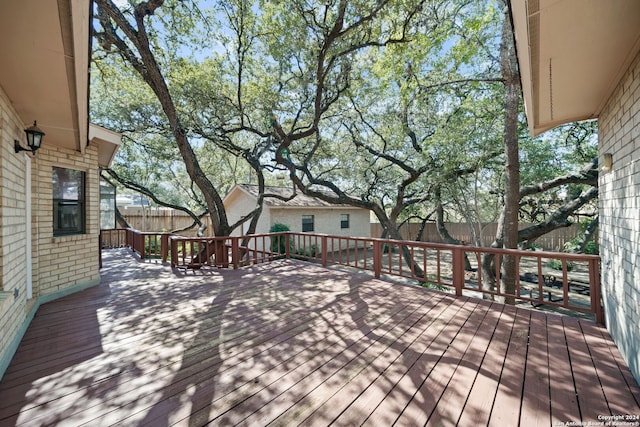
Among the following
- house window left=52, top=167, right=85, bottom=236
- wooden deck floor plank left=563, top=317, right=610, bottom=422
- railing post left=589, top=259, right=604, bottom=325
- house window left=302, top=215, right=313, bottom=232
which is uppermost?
house window left=52, top=167, right=85, bottom=236

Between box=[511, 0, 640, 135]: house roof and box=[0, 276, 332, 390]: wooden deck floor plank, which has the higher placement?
box=[511, 0, 640, 135]: house roof

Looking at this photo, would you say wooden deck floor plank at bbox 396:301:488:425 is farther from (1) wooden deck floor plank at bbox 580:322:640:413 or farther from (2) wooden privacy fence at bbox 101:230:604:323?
(2) wooden privacy fence at bbox 101:230:604:323

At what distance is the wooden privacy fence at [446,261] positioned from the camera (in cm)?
339

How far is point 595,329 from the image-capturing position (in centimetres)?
295

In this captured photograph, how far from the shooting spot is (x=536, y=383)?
6.75ft

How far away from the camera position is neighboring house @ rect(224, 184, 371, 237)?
12250 mm

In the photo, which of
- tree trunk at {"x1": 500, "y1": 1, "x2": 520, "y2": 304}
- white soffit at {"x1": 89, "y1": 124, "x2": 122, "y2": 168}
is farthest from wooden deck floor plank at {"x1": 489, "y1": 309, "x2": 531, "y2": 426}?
white soffit at {"x1": 89, "y1": 124, "x2": 122, "y2": 168}

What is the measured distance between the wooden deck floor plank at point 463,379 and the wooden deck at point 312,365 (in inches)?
0.5

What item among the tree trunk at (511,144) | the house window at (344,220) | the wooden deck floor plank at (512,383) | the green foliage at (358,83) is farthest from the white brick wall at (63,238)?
the house window at (344,220)

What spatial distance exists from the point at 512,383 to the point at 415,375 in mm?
708

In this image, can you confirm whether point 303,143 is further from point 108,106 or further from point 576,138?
point 576,138

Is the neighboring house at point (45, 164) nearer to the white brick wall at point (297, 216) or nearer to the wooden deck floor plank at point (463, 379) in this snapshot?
the wooden deck floor plank at point (463, 379)

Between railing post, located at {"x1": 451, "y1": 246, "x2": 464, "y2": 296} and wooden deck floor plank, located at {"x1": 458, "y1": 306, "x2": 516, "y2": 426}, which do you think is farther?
railing post, located at {"x1": 451, "y1": 246, "x2": 464, "y2": 296}

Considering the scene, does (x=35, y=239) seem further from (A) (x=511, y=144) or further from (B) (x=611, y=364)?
(A) (x=511, y=144)
